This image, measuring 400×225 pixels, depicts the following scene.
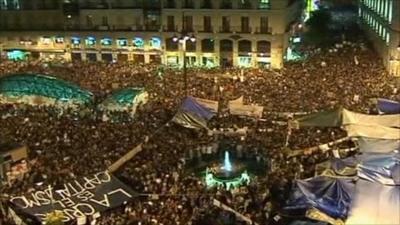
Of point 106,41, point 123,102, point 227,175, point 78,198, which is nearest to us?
point 78,198

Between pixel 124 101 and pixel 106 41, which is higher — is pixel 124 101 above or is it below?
below

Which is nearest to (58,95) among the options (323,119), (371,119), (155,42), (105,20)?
(323,119)

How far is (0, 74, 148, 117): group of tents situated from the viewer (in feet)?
124

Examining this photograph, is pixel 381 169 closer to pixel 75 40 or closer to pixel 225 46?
pixel 225 46

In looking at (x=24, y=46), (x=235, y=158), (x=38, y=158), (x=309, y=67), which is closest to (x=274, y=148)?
(x=235, y=158)

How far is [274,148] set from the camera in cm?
3005

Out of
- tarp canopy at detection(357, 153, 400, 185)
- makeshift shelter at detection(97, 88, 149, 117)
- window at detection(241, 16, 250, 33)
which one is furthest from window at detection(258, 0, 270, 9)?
tarp canopy at detection(357, 153, 400, 185)

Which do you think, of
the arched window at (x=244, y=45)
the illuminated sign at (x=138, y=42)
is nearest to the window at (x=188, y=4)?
the illuminated sign at (x=138, y=42)

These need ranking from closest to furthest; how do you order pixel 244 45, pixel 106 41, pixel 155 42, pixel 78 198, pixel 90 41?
pixel 78 198 < pixel 244 45 < pixel 155 42 < pixel 106 41 < pixel 90 41

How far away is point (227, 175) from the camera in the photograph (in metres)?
29.9

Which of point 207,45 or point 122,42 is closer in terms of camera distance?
point 207,45

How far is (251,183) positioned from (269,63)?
110 ft

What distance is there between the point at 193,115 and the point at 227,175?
438 centimetres

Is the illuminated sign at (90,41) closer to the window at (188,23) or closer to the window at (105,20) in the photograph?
the window at (105,20)
